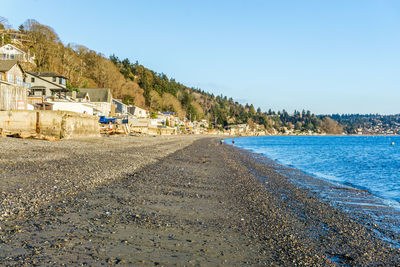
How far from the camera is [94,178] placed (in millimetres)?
9266

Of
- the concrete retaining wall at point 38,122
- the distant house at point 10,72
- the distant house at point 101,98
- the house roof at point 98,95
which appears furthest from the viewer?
the house roof at point 98,95

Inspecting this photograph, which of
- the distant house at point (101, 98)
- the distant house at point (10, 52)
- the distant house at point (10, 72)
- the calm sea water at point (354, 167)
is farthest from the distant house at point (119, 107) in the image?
the calm sea water at point (354, 167)

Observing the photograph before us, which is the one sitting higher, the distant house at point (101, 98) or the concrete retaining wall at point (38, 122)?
the distant house at point (101, 98)

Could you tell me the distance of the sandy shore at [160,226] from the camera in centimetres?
425

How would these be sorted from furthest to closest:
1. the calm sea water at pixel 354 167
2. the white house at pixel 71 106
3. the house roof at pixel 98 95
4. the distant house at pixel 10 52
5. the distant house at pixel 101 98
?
the house roof at pixel 98 95 → the distant house at pixel 101 98 → the distant house at pixel 10 52 → the white house at pixel 71 106 → the calm sea water at pixel 354 167

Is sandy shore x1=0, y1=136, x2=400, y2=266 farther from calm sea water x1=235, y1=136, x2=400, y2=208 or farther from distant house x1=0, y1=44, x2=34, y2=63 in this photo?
distant house x1=0, y1=44, x2=34, y2=63

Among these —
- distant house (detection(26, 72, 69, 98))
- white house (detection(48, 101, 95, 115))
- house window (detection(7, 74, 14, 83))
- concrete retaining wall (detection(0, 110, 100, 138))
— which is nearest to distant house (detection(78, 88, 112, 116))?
distant house (detection(26, 72, 69, 98))

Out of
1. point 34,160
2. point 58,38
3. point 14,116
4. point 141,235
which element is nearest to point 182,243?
point 141,235

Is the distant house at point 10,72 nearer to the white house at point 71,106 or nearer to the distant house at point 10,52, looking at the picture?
the white house at point 71,106

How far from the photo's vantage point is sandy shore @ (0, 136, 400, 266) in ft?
14.0

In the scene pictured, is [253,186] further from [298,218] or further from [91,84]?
[91,84]

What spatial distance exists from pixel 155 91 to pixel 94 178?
10700 centimetres

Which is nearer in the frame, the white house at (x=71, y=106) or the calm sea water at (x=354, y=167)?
the calm sea water at (x=354, y=167)

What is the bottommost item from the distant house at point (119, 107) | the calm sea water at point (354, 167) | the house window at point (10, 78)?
the calm sea water at point (354, 167)
